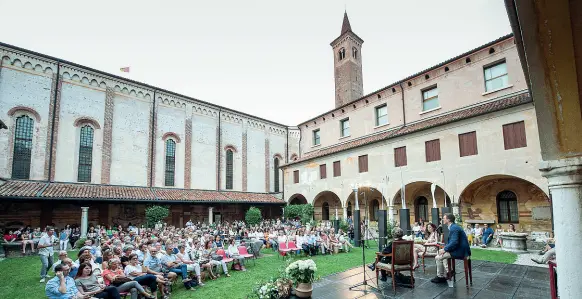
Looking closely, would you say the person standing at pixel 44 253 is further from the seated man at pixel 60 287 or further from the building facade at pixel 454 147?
the building facade at pixel 454 147

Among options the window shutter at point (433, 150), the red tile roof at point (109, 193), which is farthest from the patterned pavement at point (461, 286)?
the red tile roof at point (109, 193)

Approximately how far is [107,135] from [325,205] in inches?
717

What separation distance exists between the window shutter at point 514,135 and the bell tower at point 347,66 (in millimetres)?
20646

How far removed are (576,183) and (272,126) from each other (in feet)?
100

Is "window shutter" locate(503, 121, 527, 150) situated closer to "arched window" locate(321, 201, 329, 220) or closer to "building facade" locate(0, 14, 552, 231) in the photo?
"building facade" locate(0, 14, 552, 231)

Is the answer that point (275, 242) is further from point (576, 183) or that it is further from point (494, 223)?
point (576, 183)

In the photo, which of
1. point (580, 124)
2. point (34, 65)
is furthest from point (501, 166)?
point (34, 65)

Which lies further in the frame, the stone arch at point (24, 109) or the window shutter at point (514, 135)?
the stone arch at point (24, 109)

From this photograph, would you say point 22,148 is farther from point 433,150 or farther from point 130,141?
point 433,150

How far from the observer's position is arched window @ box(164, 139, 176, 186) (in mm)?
24594

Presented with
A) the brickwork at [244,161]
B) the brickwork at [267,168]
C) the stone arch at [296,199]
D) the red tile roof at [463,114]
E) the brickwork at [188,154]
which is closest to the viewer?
the red tile roof at [463,114]

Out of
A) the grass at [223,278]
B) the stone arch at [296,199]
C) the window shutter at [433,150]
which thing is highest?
the window shutter at [433,150]

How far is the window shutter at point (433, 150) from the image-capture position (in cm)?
1680

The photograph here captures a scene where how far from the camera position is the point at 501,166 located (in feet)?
46.2
